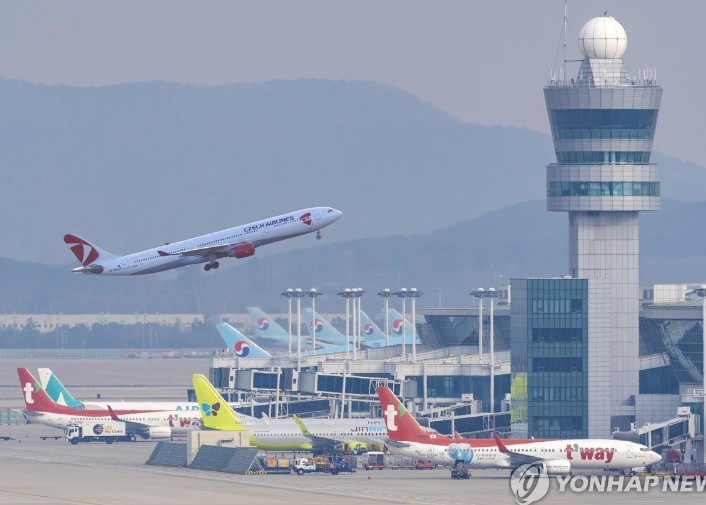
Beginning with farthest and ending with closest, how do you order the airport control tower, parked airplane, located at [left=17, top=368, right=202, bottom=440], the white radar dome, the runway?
parked airplane, located at [left=17, top=368, right=202, bottom=440]
the white radar dome
the airport control tower
the runway

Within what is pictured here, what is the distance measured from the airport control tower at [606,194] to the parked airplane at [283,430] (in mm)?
27797

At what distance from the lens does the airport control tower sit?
16912cm

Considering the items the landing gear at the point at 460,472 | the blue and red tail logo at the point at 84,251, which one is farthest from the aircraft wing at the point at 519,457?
the blue and red tail logo at the point at 84,251

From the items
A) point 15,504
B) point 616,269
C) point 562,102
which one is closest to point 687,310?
point 616,269

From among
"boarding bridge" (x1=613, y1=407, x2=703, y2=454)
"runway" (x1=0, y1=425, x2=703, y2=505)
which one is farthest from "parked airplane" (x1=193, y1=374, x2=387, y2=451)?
"boarding bridge" (x1=613, y1=407, x2=703, y2=454)

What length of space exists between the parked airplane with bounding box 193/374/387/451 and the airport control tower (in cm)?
2780

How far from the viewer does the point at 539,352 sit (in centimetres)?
16838

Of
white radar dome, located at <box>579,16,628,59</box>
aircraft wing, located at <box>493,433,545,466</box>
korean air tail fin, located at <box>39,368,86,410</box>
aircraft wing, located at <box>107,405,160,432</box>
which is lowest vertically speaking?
aircraft wing, located at <box>493,433,545,466</box>

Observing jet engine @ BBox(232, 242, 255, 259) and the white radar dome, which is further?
the white radar dome

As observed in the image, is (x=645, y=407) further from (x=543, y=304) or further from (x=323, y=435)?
(x=323, y=435)

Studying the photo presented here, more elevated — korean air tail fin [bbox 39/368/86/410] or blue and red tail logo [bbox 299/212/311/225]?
blue and red tail logo [bbox 299/212/311/225]

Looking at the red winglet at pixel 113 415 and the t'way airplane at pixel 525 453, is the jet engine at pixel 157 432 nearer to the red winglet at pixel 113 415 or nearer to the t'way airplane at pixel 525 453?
the red winglet at pixel 113 415

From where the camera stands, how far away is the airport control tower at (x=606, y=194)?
169125mm

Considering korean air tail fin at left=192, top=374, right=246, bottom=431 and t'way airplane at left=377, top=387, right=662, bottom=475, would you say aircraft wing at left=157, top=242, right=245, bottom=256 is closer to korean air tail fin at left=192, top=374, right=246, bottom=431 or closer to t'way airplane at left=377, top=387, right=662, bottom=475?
t'way airplane at left=377, top=387, right=662, bottom=475
